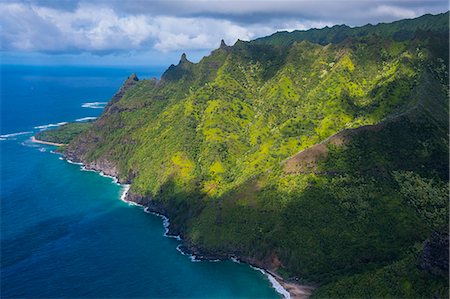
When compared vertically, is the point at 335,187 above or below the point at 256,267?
above

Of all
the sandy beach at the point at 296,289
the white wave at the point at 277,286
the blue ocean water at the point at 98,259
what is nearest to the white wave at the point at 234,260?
the blue ocean water at the point at 98,259

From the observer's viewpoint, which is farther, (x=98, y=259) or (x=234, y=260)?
(x=98, y=259)

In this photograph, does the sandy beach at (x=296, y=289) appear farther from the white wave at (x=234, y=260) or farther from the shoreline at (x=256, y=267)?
the white wave at (x=234, y=260)

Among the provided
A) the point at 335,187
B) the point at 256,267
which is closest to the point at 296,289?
the point at 256,267

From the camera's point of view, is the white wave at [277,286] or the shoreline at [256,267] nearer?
the shoreline at [256,267]

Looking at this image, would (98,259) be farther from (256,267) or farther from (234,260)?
(256,267)

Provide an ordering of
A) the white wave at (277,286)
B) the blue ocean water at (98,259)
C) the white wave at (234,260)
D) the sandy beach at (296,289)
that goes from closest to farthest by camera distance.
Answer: the sandy beach at (296,289) → the white wave at (277,286) → the blue ocean water at (98,259) → the white wave at (234,260)

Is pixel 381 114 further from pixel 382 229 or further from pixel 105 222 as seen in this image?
pixel 105 222

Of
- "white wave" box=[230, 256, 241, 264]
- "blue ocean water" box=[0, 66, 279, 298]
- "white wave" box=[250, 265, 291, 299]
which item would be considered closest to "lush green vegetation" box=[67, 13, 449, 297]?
"white wave" box=[230, 256, 241, 264]

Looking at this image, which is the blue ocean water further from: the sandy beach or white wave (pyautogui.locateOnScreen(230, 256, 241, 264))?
the sandy beach

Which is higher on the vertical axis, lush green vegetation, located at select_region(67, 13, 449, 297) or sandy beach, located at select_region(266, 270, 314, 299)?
lush green vegetation, located at select_region(67, 13, 449, 297)

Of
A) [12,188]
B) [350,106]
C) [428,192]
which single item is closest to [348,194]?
[428,192]
